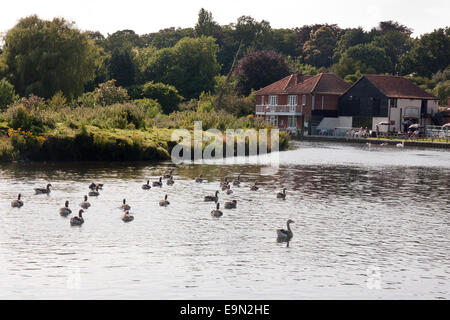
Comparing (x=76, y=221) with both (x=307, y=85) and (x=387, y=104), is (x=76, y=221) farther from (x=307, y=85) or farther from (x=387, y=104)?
(x=307, y=85)

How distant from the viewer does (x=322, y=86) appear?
118m

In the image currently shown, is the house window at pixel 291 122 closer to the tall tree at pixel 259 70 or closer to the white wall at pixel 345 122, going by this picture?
the white wall at pixel 345 122

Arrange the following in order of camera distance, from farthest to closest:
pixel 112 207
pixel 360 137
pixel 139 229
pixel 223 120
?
pixel 360 137 → pixel 223 120 → pixel 112 207 → pixel 139 229

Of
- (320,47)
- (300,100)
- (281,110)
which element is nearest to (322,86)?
(300,100)

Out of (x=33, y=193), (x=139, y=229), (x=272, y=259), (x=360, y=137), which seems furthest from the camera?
(x=360, y=137)

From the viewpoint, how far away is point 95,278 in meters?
17.6

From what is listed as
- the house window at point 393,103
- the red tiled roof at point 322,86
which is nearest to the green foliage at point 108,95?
the red tiled roof at point 322,86

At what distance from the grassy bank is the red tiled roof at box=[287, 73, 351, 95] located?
200 ft

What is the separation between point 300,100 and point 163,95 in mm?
27900

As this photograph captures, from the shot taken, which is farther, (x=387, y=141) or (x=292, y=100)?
(x=292, y=100)

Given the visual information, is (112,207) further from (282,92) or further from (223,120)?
(282,92)

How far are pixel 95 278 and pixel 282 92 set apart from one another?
10421 centimetres

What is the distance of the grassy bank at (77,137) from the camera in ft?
162
